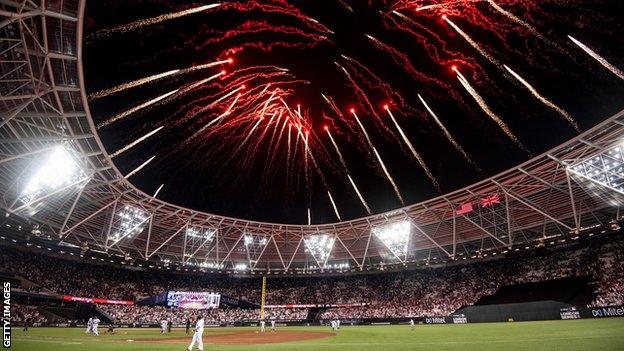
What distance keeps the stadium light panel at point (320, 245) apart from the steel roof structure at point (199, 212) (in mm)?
224

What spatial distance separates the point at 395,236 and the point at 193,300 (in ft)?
108

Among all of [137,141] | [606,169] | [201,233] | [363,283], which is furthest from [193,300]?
[606,169]

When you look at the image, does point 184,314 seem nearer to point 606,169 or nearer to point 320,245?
point 320,245

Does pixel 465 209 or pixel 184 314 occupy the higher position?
pixel 465 209

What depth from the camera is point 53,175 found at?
30875 mm

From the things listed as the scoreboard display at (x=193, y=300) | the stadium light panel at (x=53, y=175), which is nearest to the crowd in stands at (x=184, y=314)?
the scoreboard display at (x=193, y=300)

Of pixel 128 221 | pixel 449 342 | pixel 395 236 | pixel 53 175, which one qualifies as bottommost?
pixel 449 342

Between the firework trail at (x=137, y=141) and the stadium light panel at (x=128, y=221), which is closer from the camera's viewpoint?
the firework trail at (x=137, y=141)

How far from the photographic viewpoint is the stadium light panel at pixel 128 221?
4200 centimetres

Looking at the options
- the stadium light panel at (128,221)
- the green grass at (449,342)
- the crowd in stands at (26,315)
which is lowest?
the green grass at (449,342)

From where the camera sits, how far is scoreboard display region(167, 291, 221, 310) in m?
55.1

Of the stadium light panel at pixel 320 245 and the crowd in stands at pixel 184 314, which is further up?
the stadium light panel at pixel 320 245

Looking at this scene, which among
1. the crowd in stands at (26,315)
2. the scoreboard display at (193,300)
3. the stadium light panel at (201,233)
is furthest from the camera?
the scoreboard display at (193,300)

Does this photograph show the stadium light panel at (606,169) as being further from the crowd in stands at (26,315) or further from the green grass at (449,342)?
the crowd in stands at (26,315)
